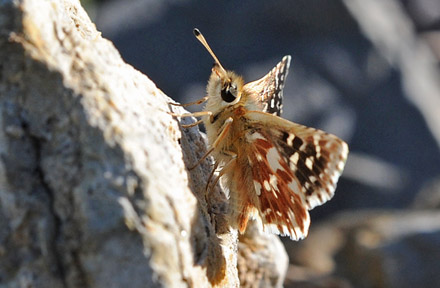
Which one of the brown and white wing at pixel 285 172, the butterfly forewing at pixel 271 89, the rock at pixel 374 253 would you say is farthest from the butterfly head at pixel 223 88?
the rock at pixel 374 253

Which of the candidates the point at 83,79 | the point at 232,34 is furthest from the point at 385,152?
the point at 83,79

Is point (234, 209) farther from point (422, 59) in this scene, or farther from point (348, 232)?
→ point (422, 59)

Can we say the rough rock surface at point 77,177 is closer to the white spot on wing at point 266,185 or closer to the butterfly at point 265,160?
the butterfly at point 265,160

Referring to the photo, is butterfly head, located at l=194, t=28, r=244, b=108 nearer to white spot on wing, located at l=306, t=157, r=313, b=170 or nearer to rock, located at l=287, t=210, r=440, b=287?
white spot on wing, located at l=306, t=157, r=313, b=170

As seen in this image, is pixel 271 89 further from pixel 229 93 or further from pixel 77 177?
pixel 77 177

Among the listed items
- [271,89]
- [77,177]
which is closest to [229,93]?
[271,89]
